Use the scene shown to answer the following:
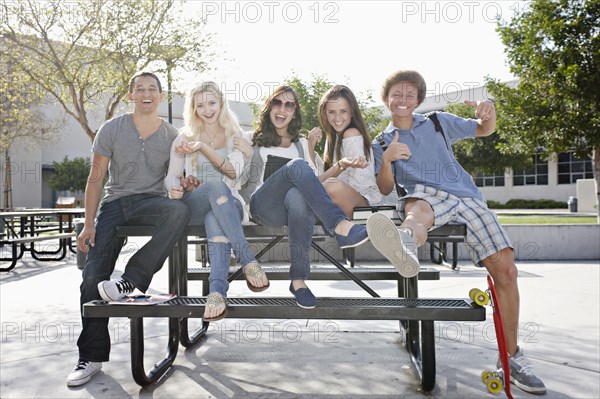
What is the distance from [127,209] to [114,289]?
26.4 inches

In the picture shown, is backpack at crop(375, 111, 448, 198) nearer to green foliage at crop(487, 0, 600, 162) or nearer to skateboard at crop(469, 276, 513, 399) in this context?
skateboard at crop(469, 276, 513, 399)

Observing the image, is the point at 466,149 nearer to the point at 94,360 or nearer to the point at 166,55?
the point at 166,55

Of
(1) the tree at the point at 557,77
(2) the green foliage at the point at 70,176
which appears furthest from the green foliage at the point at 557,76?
(2) the green foliage at the point at 70,176

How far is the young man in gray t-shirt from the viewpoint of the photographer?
2.99 meters

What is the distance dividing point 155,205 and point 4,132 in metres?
26.6

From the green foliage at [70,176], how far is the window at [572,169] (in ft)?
114

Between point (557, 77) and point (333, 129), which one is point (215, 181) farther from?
point (557, 77)

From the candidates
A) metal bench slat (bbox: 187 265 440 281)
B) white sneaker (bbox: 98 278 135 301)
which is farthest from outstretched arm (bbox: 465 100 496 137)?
white sneaker (bbox: 98 278 135 301)

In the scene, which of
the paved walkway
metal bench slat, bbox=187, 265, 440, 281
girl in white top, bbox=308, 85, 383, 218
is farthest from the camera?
metal bench slat, bbox=187, 265, 440, 281

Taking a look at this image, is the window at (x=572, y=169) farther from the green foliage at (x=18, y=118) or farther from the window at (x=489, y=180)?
the green foliage at (x=18, y=118)

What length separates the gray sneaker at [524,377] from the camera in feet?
9.34

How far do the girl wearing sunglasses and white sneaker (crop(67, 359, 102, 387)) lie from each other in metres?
1.40

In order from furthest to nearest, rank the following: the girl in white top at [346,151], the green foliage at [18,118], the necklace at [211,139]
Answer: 1. the green foliage at [18,118]
2. the necklace at [211,139]
3. the girl in white top at [346,151]

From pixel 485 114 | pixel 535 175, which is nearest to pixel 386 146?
pixel 485 114
